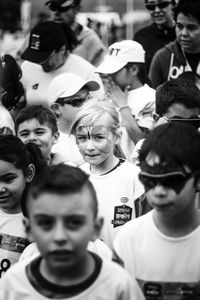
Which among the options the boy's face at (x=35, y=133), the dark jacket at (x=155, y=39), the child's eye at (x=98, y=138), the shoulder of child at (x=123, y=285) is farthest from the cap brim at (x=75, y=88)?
the shoulder of child at (x=123, y=285)

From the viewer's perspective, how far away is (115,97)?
6.88 meters

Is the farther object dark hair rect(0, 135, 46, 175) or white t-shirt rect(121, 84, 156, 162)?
white t-shirt rect(121, 84, 156, 162)

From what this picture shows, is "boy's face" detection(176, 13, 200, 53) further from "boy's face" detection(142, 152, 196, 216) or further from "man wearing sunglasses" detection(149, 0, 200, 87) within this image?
"boy's face" detection(142, 152, 196, 216)

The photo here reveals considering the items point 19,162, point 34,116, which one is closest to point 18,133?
point 34,116

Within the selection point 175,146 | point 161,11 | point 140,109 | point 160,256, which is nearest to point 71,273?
point 160,256

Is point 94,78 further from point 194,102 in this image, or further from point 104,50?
point 194,102

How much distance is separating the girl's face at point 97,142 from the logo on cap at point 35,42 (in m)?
2.37

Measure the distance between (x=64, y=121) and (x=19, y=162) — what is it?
1.73 metres

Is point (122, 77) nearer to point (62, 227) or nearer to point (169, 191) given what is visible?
point (169, 191)

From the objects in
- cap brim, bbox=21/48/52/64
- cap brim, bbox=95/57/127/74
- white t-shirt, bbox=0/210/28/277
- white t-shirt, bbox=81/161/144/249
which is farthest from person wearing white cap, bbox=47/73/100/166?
white t-shirt, bbox=0/210/28/277

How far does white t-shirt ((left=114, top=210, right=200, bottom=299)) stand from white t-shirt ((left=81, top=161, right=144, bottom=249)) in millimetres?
1290

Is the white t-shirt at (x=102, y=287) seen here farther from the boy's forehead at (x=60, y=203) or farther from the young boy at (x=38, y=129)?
the young boy at (x=38, y=129)

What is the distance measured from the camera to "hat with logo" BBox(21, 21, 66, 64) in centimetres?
771

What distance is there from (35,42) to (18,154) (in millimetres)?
2917
